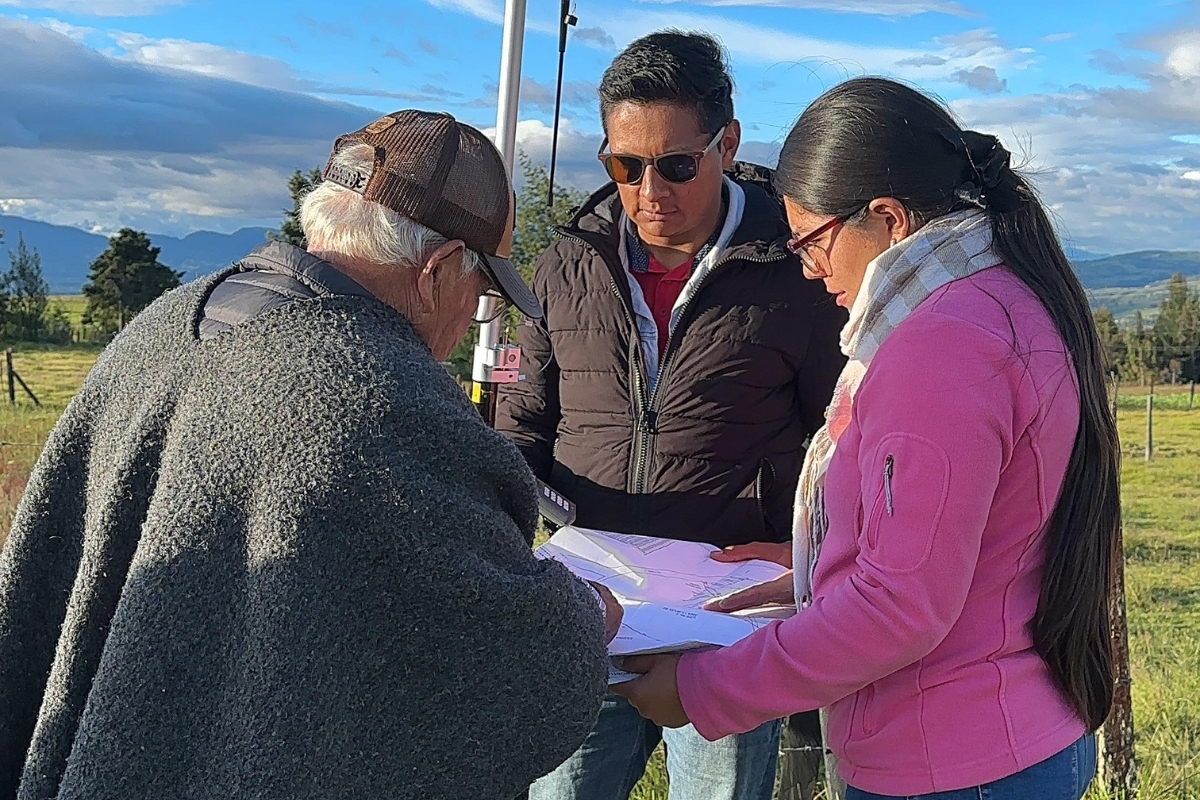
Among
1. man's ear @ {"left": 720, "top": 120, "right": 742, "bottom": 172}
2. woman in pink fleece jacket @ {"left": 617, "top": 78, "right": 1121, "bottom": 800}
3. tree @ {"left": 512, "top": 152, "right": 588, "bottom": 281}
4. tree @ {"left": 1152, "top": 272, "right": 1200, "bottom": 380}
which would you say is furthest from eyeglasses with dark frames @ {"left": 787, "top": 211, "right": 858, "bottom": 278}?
tree @ {"left": 1152, "top": 272, "right": 1200, "bottom": 380}

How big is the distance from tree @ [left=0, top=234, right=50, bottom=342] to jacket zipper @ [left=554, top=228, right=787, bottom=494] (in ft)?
58.3

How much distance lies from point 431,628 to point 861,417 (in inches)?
25.1

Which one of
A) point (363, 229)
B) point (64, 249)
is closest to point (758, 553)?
point (363, 229)

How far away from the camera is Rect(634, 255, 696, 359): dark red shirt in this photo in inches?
100

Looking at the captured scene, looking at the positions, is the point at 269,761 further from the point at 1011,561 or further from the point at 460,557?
the point at 1011,561

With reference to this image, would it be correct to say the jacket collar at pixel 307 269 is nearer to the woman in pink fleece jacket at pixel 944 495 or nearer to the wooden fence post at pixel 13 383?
the woman in pink fleece jacket at pixel 944 495

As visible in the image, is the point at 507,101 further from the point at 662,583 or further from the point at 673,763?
the point at 673,763

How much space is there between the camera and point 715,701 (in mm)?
1587

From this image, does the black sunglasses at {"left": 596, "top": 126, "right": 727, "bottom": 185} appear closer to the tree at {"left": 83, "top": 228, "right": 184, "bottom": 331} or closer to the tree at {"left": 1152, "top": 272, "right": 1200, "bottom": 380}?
the tree at {"left": 83, "top": 228, "right": 184, "bottom": 331}

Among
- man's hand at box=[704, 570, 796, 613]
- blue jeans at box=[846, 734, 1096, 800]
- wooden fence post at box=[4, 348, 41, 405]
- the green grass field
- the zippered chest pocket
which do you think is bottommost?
the green grass field

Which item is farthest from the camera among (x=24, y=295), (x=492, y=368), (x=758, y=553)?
(x=24, y=295)

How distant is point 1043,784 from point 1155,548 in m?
8.92

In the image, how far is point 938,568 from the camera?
4.43ft

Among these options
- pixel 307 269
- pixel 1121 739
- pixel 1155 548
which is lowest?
pixel 1155 548
